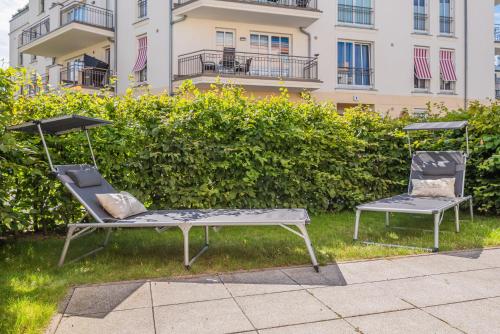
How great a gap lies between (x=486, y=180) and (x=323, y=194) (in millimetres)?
2638

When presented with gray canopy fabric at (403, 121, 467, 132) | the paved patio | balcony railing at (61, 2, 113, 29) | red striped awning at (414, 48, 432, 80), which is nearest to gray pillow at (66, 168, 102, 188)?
the paved patio

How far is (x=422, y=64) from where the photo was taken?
2016 centimetres

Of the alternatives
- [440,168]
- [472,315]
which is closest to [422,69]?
[440,168]

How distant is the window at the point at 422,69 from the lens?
2006 cm

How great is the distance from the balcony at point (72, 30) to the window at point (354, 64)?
10.5 m

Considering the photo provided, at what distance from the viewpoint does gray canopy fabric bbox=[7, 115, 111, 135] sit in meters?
4.62

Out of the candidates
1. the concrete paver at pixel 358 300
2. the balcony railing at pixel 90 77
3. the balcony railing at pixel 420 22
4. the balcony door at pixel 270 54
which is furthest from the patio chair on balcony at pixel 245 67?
the concrete paver at pixel 358 300

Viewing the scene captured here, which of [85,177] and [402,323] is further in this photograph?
[85,177]

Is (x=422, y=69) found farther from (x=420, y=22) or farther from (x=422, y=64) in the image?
(x=420, y=22)

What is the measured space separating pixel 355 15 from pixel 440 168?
1474 cm

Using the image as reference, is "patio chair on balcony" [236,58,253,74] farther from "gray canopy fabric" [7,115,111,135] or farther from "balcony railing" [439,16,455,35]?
"gray canopy fabric" [7,115,111,135]

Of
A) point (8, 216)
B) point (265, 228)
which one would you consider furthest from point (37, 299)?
point (265, 228)

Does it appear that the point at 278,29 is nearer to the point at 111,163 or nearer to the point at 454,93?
the point at 454,93

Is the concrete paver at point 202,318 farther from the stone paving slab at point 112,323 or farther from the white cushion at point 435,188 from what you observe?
the white cushion at point 435,188
